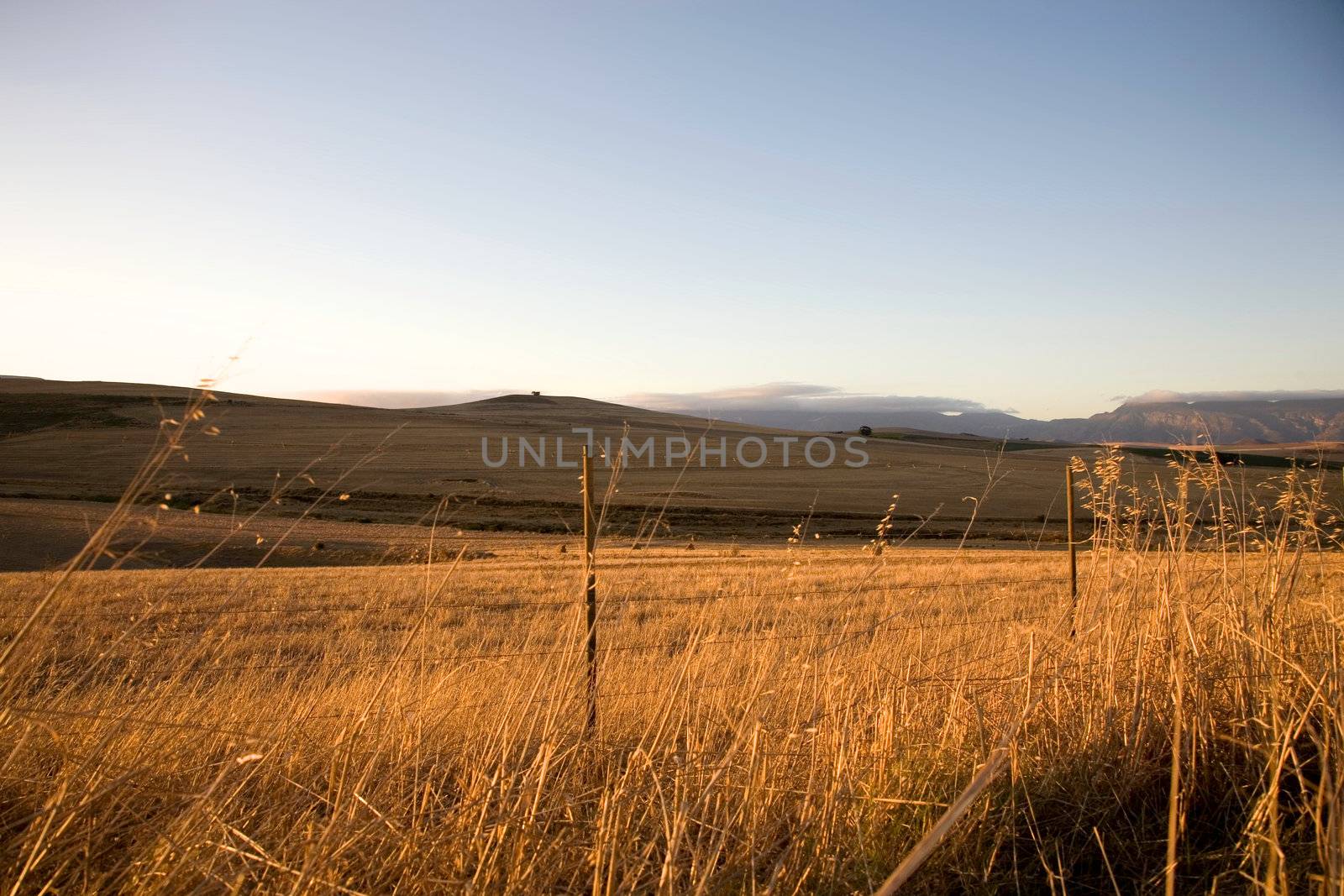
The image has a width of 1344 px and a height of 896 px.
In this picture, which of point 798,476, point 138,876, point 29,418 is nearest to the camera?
point 138,876

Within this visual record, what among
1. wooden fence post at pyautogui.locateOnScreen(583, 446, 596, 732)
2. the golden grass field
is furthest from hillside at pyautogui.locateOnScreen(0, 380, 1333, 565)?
the golden grass field

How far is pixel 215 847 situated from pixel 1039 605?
1296 cm

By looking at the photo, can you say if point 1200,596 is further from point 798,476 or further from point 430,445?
point 430,445

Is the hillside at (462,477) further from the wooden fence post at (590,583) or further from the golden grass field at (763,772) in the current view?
the golden grass field at (763,772)

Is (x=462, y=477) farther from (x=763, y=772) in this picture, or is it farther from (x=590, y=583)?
(x=763, y=772)

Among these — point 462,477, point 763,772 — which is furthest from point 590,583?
point 462,477

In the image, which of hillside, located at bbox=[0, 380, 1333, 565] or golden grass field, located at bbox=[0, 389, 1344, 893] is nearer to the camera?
golden grass field, located at bbox=[0, 389, 1344, 893]

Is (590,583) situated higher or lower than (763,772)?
higher

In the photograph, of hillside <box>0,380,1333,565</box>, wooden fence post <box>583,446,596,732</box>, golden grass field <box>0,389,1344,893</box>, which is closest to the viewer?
golden grass field <box>0,389,1344,893</box>

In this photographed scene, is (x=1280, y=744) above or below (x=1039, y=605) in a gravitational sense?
above

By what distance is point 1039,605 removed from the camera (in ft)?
43.6

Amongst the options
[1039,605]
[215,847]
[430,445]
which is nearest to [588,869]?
[215,847]

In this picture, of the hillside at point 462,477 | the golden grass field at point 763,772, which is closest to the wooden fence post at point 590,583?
the golden grass field at point 763,772

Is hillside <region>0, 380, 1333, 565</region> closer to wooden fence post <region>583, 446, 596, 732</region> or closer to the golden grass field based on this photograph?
wooden fence post <region>583, 446, 596, 732</region>
